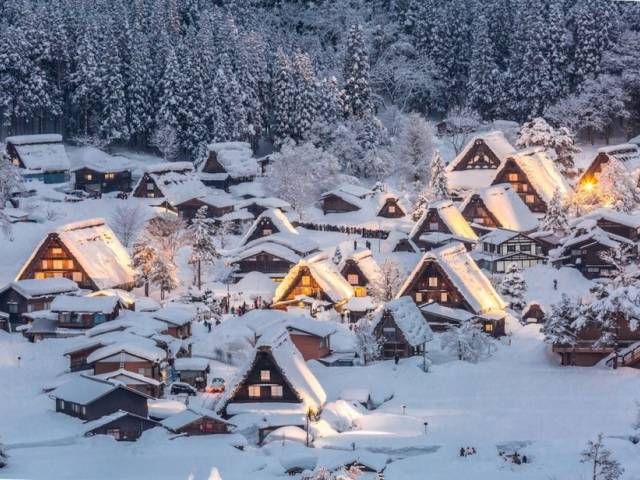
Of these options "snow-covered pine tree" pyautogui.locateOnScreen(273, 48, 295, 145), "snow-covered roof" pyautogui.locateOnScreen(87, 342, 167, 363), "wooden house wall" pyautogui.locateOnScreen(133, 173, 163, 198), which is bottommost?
"snow-covered roof" pyautogui.locateOnScreen(87, 342, 167, 363)

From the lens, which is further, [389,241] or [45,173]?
[45,173]

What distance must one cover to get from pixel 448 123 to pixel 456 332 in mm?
20866

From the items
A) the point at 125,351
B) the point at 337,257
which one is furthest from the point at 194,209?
the point at 125,351

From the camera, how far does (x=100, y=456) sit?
74.9 feet

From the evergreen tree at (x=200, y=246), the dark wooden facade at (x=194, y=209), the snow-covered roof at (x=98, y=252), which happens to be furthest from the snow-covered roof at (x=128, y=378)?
the dark wooden facade at (x=194, y=209)

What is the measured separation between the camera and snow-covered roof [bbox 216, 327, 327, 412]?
25.2 meters

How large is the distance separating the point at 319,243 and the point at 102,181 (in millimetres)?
7614

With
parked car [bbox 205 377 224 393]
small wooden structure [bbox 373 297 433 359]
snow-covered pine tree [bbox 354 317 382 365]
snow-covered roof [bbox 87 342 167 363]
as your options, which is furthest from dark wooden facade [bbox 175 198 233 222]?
parked car [bbox 205 377 224 393]

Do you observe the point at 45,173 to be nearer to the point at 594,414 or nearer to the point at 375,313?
the point at 375,313

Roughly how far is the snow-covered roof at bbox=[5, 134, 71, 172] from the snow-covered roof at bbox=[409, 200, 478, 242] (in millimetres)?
11078

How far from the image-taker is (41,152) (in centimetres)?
4209

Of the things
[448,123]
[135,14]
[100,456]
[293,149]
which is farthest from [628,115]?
[100,456]

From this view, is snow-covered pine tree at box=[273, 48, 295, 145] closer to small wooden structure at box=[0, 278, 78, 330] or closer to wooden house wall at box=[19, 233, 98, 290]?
wooden house wall at box=[19, 233, 98, 290]

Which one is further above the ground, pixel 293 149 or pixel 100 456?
pixel 293 149
